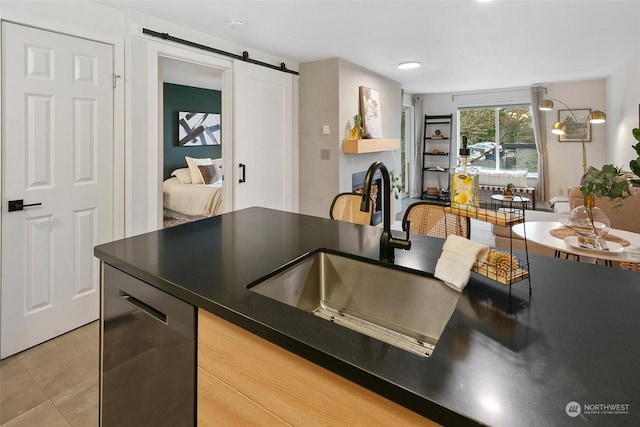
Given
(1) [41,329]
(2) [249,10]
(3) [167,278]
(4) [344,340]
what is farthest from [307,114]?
(4) [344,340]

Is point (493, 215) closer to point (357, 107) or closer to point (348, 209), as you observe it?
point (348, 209)

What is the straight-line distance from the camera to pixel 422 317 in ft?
3.56

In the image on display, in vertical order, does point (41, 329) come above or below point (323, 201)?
below

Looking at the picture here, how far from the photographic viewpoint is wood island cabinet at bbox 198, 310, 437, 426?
0.66m

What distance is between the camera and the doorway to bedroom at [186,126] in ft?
17.8

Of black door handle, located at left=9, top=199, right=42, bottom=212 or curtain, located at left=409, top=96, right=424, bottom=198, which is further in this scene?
curtain, located at left=409, top=96, right=424, bottom=198

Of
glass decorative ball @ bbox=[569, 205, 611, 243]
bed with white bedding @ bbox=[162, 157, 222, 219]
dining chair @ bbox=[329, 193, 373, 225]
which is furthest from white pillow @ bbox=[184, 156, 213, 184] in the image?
glass decorative ball @ bbox=[569, 205, 611, 243]

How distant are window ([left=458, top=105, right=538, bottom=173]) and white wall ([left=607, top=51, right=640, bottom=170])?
4.42 feet

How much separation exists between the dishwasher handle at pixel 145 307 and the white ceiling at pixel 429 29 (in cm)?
228

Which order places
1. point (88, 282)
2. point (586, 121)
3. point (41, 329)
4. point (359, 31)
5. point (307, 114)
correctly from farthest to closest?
point (586, 121)
point (307, 114)
point (359, 31)
point (88, 282)
point (41, 329)

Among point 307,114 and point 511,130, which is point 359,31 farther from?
point 511,130

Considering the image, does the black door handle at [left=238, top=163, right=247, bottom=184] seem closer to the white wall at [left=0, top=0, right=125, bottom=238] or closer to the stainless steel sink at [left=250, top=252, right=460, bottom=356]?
the white wall at [left=0, top=0, right=125, bottom=238]

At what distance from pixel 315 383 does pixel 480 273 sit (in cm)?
56

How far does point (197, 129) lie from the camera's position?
637 cm
